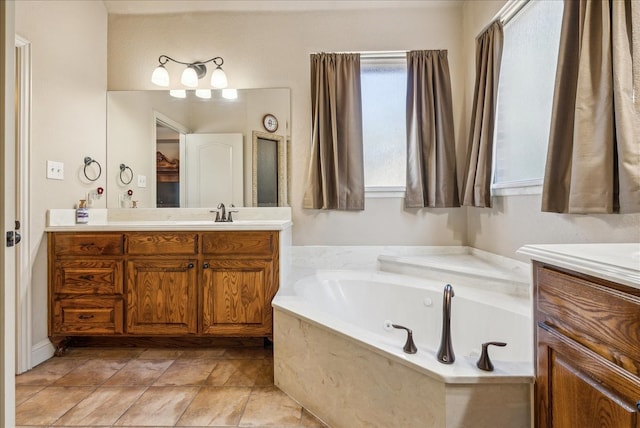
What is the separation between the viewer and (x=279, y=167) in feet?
8.35

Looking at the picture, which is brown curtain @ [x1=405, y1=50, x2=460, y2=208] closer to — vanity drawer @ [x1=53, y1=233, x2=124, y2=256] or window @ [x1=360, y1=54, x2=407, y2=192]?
window @ [x1=360, y1=54, x2=407, y2=192]

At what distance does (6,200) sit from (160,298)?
1.45m

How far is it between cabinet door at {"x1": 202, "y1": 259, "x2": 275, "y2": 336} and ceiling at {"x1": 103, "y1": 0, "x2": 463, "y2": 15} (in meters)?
2.05

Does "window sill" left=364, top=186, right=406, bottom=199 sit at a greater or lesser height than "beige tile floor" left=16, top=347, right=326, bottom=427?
greater

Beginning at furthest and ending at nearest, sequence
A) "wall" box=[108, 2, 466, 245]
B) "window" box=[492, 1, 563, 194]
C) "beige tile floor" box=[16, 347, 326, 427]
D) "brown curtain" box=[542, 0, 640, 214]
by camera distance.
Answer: "wall" box=[108, 2, 466, 245] < "window" box=[492, 1, 563, 194] < "beige tile floor" box=[16, 347, 326, 427] < "brown curtain" box=[542, 0, 640, 214]

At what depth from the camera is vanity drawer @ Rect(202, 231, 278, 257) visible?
2.00m

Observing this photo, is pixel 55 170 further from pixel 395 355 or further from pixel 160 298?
pixel 395 355

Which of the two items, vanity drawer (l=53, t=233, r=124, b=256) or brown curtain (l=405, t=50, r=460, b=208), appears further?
brown curtain (l=405, t=50, r=460, b=208)

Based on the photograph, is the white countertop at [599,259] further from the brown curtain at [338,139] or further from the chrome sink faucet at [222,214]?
the chrome sink faucet at [222,214]

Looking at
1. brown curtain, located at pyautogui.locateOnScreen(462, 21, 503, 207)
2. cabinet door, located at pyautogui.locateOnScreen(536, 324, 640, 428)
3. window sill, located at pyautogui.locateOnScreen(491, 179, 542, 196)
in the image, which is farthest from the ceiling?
cabinet door, located at pyautogui.locateOnScreen(536, 324, 640, 428)

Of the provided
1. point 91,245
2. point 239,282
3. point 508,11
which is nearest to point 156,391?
point 239,282

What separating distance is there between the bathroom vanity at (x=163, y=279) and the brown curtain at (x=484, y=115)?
138 centimetres

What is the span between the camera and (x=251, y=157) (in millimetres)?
2531

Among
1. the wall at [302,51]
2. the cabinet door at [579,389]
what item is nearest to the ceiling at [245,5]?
the wall at [302,51]
